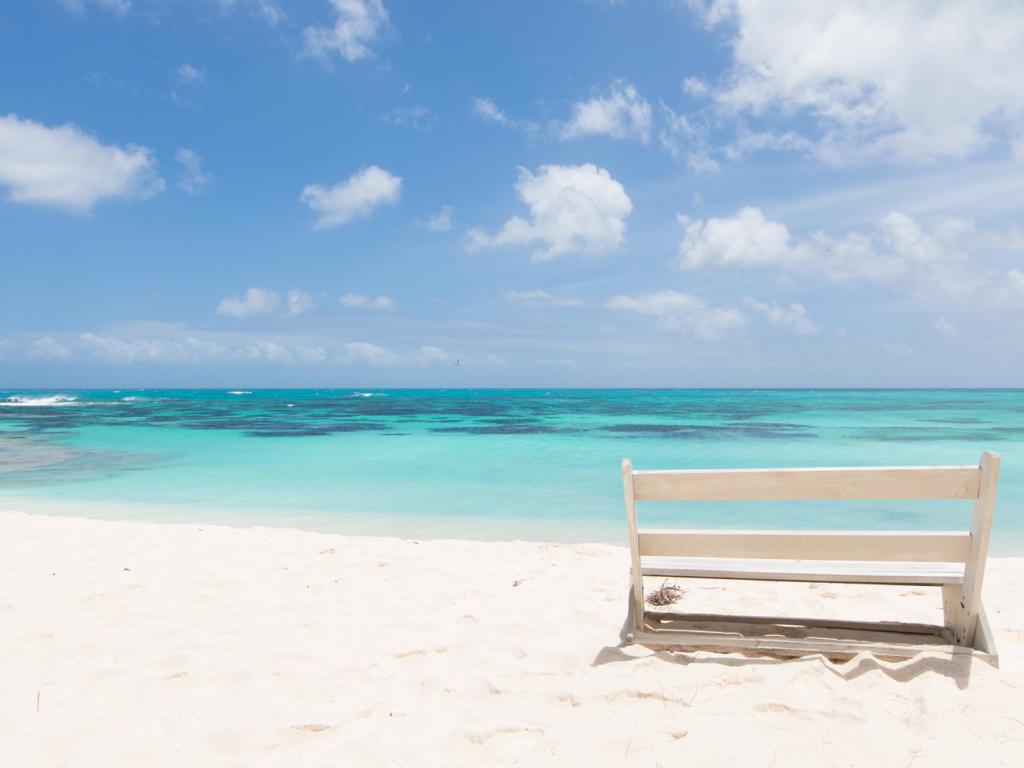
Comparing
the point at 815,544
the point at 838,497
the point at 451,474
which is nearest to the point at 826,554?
the point at 815,544

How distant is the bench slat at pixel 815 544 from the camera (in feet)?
9.76

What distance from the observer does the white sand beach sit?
253cm

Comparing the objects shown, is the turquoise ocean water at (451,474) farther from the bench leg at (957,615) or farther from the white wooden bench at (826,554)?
the bench leg at (957,615)

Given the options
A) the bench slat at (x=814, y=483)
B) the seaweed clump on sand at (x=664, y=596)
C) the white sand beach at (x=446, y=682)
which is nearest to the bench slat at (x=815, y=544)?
the bench slat at (x=814, y=483)

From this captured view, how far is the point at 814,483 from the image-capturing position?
2.93 meters

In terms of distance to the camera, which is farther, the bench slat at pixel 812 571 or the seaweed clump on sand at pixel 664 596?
the seaweed clump on sand at pixel 664 596

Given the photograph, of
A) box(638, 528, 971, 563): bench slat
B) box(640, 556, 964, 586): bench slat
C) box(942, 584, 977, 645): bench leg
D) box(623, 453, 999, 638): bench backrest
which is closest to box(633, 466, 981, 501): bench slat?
box(623, 453, 999, 638): bench backrest

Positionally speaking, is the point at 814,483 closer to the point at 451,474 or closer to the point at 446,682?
the point at 446,682

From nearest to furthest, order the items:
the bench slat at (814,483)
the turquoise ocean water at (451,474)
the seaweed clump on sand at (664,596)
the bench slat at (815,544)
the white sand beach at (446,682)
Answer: the white sand beach at (446,682) → the bench slat at (814,483) → the bench slat at (815,544) → the seaweed clump on sand at (664,596) → the turquoise ocean water at (451,474)

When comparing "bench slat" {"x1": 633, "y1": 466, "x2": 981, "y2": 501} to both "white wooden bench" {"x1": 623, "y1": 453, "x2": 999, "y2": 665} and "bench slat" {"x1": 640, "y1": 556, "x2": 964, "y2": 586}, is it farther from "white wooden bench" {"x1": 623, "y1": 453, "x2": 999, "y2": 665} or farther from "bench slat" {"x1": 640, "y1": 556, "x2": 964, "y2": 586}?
"bench slat" {"x1": 640, "y1": 556, "x2": 964, "y2": 586}

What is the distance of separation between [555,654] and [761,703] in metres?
1.24

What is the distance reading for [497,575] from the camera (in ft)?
18.1

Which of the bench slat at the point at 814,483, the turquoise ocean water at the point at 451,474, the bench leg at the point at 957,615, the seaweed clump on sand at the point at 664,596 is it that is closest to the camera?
the bench slat at the point at 814,483

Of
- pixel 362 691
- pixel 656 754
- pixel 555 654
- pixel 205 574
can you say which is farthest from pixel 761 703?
pixel 205 574
